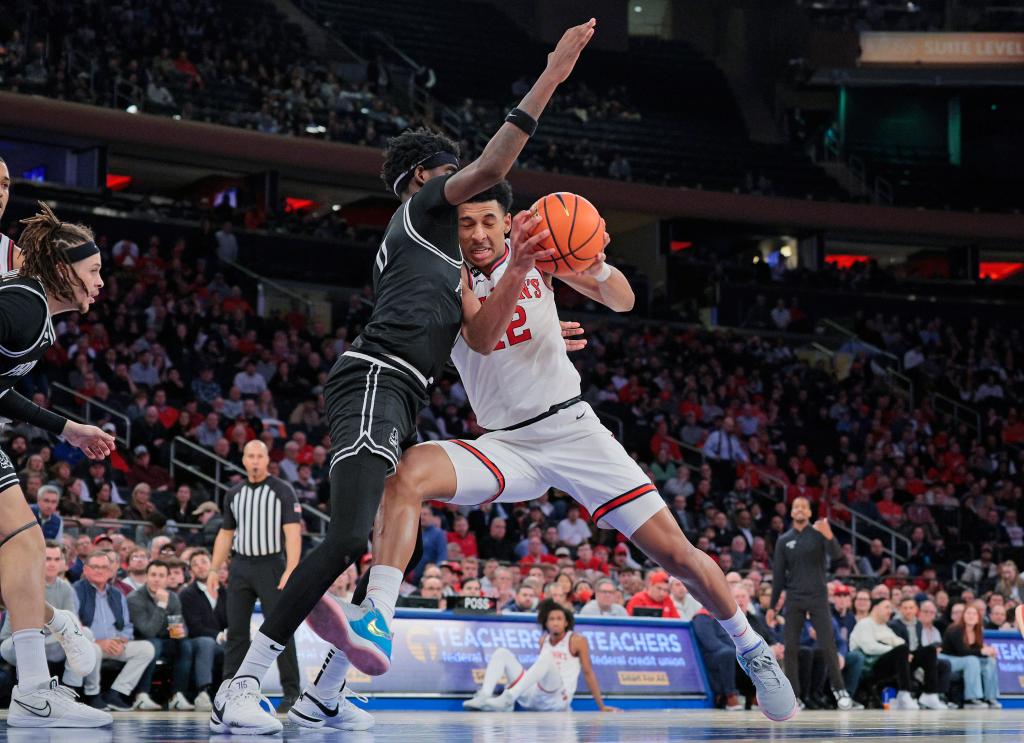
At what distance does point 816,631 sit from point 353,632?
9864 mm

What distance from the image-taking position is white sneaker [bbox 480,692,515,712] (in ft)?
39.0

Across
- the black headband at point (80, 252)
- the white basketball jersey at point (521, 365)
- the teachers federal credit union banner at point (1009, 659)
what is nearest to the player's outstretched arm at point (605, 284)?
the white basketball jersey at point (521, 365)

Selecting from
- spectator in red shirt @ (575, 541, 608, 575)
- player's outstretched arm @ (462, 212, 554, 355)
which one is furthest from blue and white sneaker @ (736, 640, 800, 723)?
spectator in red shirt @ (575, 541, 608, 575)

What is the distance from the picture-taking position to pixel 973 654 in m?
15.8

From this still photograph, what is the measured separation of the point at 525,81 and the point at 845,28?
9.79 metres

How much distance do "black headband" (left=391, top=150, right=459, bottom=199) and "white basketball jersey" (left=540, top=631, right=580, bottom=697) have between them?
7.53m

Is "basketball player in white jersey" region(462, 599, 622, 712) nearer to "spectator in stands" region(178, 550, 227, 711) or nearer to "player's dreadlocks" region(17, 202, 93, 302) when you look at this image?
"spectator in stands" region(178, 550, 227, 711)

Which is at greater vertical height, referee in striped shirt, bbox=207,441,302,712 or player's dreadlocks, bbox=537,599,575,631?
referee in striped shirt, bbox=207,441,302,712

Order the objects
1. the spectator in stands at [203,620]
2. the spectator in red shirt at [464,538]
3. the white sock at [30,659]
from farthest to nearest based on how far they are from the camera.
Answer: the spectator in red shirt at [464,538] < the spectator in stands at [203,620] < the white sock at [30,659]

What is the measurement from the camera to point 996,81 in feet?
121

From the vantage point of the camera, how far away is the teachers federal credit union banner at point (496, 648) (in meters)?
11.9

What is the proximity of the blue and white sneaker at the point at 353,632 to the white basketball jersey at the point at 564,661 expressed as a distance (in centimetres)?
750

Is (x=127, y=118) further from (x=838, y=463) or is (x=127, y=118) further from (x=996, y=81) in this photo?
(x=996, y=81)

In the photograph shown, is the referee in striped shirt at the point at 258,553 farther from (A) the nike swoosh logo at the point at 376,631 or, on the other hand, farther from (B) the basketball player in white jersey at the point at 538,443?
(A) the nike swoosh logo at the point at 376,631
